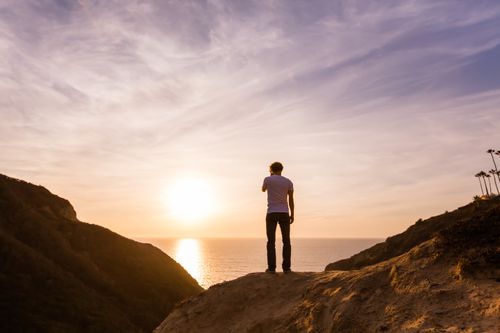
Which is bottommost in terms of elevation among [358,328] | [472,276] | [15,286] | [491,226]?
[358,328]

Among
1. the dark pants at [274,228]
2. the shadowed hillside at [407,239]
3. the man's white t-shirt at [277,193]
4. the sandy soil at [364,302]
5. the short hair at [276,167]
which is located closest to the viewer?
the sandy soil at [364,302]

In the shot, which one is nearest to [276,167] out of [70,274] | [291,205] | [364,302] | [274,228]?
[291,205]

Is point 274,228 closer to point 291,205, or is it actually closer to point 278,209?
point 278,209

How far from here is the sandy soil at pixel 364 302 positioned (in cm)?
668

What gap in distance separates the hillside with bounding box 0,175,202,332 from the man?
39.1m

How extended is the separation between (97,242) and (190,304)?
60.2m

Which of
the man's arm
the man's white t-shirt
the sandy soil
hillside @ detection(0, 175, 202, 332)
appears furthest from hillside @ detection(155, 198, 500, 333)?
hillside @ detection(0, 175, 202, 332)

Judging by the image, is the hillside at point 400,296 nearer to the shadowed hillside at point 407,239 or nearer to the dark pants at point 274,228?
the dark pants at point 274,228

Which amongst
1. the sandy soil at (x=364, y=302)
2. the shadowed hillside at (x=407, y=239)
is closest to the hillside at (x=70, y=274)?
the shadowed hillside at (x=407, y=239)

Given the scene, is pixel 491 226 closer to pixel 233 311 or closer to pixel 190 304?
pixel 233 311

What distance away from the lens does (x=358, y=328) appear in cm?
743

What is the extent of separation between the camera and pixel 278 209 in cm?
1176

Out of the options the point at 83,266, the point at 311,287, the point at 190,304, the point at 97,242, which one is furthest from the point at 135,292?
the point at 311,287

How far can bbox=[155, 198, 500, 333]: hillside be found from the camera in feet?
22.1
